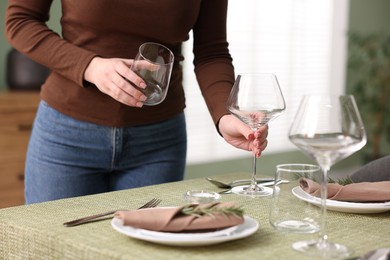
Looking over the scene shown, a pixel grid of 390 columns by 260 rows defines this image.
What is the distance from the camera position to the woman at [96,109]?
1905 millimetres

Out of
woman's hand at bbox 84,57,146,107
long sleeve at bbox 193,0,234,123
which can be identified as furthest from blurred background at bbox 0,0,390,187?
woman's hand at bbox 84,57,146,107

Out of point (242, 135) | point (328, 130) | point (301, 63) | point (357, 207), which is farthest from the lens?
point (301, 63)

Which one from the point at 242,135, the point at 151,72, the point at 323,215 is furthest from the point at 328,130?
the point at 242,135

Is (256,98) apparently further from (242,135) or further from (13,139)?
(13,139)

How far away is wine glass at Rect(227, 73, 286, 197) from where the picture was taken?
1.59 meters

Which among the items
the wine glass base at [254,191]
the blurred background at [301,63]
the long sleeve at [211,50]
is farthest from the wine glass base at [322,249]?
the blurred background at [301,63]

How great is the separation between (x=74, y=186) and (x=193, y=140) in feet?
11.5

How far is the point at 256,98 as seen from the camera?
5.26 feet

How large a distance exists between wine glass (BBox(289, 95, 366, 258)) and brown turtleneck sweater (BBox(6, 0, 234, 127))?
75cm

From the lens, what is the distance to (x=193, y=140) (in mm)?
5387

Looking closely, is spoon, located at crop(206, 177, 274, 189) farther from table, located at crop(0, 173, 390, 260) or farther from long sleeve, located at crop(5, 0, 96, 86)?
long sleeve, located at crop(5, 0, 96, 86)

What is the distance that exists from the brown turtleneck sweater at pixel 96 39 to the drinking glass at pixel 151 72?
244mm

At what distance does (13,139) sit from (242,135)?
7.18 ft

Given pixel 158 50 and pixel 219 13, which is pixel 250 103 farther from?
pixel 219 13
